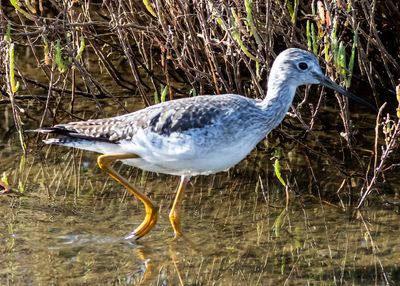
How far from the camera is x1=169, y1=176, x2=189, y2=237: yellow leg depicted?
617 centimetres

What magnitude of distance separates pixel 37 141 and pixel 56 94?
789 millimetres

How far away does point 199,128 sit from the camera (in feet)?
19.0

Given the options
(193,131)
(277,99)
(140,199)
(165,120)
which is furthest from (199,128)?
(140,199)

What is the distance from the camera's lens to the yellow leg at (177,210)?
6172 mm

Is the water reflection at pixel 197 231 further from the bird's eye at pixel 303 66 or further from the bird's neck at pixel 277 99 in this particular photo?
the bird's eye at pixel 303 66

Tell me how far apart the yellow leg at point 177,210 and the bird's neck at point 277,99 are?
2.57ft

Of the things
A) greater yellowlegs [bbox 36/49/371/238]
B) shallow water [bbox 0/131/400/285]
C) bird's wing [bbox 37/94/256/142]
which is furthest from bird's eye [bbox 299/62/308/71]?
shallow water [bbox 0/131/400/285]

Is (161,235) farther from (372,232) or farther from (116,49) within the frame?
(116,49)

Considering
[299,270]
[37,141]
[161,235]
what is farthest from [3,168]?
[299,270]

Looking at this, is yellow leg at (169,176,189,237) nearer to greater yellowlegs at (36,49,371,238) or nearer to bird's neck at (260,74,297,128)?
greater yellowlegs at (36,49,371,238)

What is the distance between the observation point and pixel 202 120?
5.82 metres

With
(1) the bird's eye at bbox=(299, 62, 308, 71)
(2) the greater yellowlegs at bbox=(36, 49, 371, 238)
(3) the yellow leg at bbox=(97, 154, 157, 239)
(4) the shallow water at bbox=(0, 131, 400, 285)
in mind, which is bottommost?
(4) the shallow water at bbox=(0, 131, 400, 285)

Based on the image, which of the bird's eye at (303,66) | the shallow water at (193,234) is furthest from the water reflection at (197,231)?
the bird's eye at (303,66)

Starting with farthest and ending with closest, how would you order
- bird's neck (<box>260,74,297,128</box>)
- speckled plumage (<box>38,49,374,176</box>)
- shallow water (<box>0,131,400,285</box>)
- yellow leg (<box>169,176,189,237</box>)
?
yellow leg (<box>169,176,189,237</box>), bird's neck (<box>260,74,297,128</box>), speckled plumage (<box>38,49,374,176</box>), shallow water (<box>0,131,400,285</box>)
